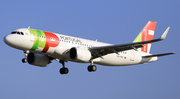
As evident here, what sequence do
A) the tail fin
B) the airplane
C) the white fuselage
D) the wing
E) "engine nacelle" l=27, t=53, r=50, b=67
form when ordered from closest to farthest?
the white fuselage
the airplane
the wing
"engine nacelle" l=27, t=53, r=50, b=67
the tail fin

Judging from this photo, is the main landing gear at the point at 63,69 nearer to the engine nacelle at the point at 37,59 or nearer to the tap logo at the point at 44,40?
the engine nacelle at the point at 37,59

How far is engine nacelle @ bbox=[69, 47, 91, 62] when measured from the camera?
1428 inches

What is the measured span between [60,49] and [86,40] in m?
4.46

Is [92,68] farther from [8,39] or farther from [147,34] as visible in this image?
[147,34]

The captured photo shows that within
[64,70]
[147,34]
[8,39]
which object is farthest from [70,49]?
[147,34]

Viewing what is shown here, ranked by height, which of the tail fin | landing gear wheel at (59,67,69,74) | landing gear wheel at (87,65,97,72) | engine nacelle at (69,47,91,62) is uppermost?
the tail fin

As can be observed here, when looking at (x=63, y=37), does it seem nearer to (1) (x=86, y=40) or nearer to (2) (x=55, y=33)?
(2) (x=55, y=33)

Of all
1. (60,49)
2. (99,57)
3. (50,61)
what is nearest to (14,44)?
(60,49)

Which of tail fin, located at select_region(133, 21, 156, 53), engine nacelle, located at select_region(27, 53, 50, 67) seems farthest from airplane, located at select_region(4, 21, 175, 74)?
tail fin, located at select_region(133, 21, 156, 53)

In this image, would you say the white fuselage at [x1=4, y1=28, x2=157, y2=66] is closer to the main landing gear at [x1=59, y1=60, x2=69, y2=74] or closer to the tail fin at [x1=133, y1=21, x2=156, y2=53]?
the tail fin at [x1=133, y1=21, x2=156, y2=53]

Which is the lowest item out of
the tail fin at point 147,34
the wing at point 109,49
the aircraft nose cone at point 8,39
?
the wing at point 109,49

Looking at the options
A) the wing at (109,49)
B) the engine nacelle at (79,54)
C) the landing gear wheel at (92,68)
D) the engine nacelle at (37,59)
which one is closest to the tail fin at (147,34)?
the wing at (109,49)

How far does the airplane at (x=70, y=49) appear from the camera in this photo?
34644 mm

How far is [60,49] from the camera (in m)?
36.2
